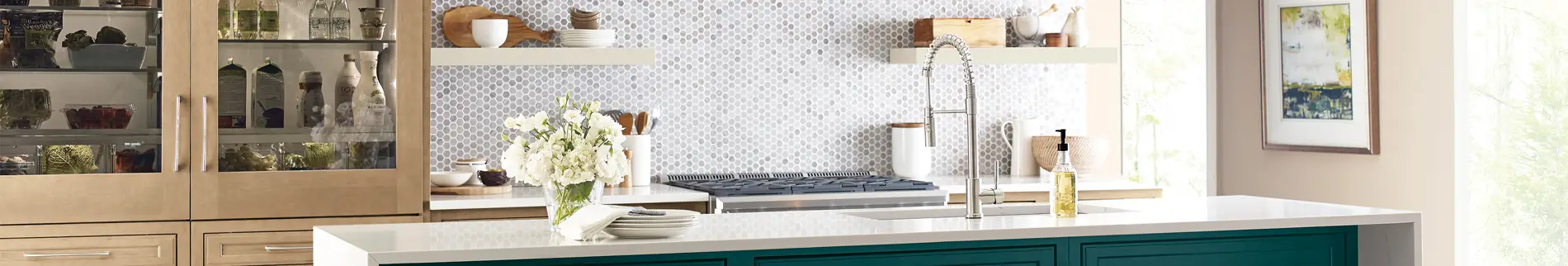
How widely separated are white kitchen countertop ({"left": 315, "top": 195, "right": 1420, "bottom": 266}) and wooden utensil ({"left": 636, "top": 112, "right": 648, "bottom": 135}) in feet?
5.27

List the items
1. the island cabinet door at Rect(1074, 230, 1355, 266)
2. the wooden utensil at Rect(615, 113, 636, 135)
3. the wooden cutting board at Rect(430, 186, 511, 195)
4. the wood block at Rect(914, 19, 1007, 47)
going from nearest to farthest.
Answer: the island cabinet door at Rect(1074, 230, 1355, 266), the wooden cutting board at Rect(430, 186, 511, 195), the wooden utensil at Rect(615, 113, 636, 135), the wood block at Rect(914, 19, 1007, 47)

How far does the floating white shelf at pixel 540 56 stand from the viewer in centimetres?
433

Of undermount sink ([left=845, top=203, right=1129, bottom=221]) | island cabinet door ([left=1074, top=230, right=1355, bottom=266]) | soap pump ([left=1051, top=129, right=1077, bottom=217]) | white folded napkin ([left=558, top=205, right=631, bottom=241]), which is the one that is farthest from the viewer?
undermount sink ([left=845, top=203, right=1129, bottom=221])

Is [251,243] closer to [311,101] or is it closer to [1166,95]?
[311,101]

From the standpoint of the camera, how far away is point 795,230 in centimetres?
280

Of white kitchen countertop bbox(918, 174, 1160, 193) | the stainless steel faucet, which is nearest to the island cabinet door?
the stainless steel faucet

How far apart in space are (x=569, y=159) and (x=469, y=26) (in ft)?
6.62

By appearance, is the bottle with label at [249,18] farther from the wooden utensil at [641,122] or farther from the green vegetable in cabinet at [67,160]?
the wooden utensil at [641,122]

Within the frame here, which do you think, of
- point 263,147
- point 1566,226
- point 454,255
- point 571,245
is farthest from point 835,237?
point 1566,226

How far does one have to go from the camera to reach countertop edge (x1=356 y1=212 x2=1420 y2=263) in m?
2.44

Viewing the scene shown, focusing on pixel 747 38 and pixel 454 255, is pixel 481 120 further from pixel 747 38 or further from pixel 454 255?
pixel 454 255

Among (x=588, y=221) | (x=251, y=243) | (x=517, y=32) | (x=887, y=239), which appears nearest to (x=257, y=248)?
(x=251, y=243)

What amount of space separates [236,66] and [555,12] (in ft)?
3.63

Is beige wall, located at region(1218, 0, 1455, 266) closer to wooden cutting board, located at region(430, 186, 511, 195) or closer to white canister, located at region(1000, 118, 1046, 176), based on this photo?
white canister, located at region(1000, 118, 1046, 176)
